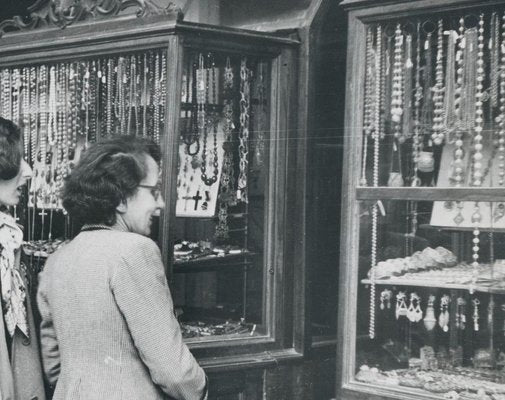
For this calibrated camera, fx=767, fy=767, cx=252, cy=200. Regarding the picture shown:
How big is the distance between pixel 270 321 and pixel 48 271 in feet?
4.74

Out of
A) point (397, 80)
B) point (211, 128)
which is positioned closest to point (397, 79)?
point (397, 80)

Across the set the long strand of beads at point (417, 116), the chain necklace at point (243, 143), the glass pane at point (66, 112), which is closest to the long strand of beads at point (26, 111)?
the glass pane at point (66, 112)

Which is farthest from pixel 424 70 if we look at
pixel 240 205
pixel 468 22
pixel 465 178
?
pixel 240 205

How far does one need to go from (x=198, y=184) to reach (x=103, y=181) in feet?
4.75

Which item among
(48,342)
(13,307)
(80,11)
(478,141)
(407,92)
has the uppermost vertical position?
(80,11)

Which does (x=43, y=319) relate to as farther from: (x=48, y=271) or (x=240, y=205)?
(x=240, y=205)

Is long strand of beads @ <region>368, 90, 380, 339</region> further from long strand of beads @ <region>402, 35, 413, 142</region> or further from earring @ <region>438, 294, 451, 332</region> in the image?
earring @ <region>438, 294, 451, 332</region>

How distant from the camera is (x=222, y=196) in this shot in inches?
152

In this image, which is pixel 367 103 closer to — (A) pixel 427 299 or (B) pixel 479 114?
(B) pixel 479 114

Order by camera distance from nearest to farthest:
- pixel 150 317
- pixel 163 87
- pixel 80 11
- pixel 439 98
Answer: pixel 150 317 → pixel 439 98 → pixel 163 87 → pixel 80 11

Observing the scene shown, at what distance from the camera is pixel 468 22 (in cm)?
302

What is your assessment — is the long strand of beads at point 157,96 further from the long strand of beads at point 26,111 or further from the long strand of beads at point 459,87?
the long strand of beads at point 459,87

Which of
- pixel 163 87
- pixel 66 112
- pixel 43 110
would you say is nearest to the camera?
pixel 163 87

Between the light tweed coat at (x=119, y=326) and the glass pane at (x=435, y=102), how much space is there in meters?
1.24
